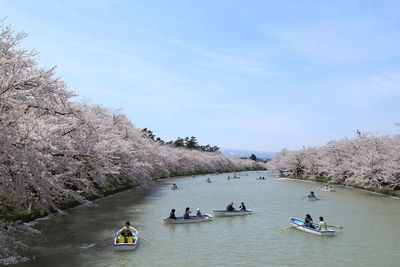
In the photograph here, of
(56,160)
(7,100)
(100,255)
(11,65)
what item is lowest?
(100,255)

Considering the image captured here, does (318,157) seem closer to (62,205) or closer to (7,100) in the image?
(62,205)

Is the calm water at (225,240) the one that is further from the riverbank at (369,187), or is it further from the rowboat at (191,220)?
the riverbank at (369,187)

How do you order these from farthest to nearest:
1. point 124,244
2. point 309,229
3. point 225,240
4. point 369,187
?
point 369,187 < point 309,229 < point 225,240 < point 124,244

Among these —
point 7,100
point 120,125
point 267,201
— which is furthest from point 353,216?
point 120,125

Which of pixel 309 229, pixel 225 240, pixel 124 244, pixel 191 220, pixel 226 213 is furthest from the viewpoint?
pixel 226 213

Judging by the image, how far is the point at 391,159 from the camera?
44.6 meters

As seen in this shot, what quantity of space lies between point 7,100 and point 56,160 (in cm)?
427

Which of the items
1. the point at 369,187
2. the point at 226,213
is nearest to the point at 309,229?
the point at 226,213

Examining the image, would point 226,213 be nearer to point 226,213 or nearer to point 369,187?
point 226,213

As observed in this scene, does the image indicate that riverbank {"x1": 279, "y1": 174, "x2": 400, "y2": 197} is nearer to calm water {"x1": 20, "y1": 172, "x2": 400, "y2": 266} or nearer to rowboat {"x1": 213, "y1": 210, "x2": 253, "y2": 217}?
calm water {"x1": 20, "y1": 172, "x2": 400, "y2": 266}

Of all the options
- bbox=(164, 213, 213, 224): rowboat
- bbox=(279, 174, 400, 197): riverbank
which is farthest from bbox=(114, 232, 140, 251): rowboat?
bbox=(279, 174, 400, 197): riverbank

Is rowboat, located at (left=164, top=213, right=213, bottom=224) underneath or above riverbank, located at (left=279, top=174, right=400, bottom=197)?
underneath

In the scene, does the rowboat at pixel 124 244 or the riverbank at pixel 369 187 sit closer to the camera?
the rowboat at pixel 124 244

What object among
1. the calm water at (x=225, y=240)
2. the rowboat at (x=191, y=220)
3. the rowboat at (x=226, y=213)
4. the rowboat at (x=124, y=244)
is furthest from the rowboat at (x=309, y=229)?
the rowboat at (x=124, y=244)
